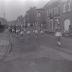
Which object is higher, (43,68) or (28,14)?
(28,14)

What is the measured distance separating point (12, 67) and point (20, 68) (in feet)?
0.48

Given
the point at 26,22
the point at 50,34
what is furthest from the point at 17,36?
the point at 26,22

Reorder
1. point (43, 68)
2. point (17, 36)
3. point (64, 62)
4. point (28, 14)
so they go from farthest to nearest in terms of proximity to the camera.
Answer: point (17, 36) < point (28, 14) < point (64, 62) < point (43, 68)

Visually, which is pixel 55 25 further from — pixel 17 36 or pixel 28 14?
pixel 28 14

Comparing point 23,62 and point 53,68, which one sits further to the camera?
point 23,62

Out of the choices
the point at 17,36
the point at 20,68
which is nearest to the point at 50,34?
the point at 17,36

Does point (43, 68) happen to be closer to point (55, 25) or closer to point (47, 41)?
point (47, 41)

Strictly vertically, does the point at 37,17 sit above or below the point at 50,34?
above

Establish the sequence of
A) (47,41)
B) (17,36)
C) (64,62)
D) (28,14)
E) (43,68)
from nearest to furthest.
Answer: (43,68), (64,62), (28,14), (47,41), (17,36)

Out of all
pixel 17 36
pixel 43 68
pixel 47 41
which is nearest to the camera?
pixel 43 68

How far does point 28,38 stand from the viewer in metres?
6.09

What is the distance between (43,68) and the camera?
262 cm

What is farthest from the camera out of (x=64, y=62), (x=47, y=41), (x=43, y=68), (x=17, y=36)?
(x=17, y=36)

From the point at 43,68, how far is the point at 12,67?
48 centimetres
